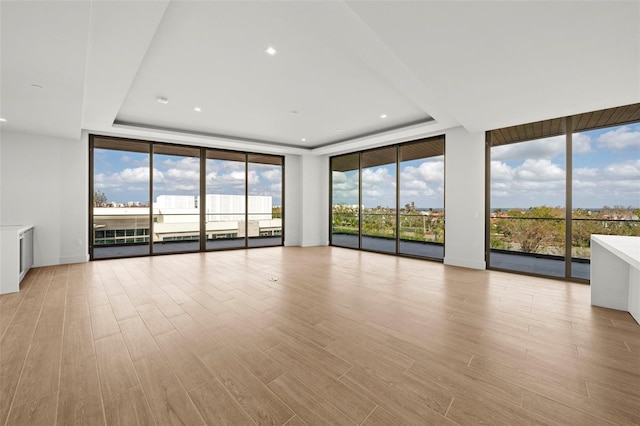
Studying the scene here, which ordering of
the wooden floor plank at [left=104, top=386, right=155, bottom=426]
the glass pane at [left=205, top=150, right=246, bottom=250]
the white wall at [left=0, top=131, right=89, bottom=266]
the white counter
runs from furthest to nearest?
the glass pane at [left=205, top=150, right=246, bottom=250] → the white wall at [left=0, top=131, right=89, bottom=266] → the white counter → the wooden floor plank at [left=104, top=386, right=155, bottom=426]

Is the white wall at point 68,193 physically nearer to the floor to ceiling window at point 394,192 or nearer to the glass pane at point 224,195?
the floor to ceiling window at point 394,192

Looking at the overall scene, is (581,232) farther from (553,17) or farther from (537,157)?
(553,17)

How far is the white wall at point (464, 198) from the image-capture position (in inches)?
207

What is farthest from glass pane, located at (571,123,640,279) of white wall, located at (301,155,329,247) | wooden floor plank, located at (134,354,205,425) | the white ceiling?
white wall, located at (301,155,329,247)

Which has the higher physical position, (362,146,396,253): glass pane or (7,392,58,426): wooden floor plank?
(362,146,396,253): glass pane

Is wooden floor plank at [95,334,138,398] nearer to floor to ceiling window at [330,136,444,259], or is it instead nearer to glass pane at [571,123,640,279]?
floor to ceiling window at [330,136,444,259]

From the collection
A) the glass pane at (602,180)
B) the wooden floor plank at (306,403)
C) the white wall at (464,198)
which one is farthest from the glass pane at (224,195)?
the glass pane at (602,180)

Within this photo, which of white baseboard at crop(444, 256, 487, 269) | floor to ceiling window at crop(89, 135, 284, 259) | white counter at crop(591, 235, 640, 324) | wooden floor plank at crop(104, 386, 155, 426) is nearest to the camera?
wooden floor plank at crop(104, 386, 155, 426)

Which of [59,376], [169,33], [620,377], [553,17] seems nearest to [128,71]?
[169,33]

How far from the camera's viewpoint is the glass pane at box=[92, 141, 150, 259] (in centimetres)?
623

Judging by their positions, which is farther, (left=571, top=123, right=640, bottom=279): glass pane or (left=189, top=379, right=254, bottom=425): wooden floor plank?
(left=571, top=123, right=640, bottom=279): glass pane

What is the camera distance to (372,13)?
2029 mm

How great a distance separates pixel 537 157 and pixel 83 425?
6.88 metres

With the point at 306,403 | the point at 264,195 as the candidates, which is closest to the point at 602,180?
the point at 306,403
